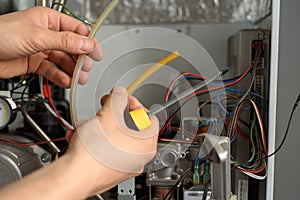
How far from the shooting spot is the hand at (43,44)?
701 mm

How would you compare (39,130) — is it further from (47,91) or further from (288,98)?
(288,98)

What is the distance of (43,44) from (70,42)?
72 mm

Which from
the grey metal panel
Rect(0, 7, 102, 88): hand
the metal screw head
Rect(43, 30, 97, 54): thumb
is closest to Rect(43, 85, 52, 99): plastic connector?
Rect(0, 7, 102, 88): hand

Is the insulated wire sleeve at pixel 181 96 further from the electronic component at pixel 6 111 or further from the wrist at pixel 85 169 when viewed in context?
the electronic component at pixel 6 111

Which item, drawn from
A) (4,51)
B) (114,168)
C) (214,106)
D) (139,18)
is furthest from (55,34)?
(139,18)

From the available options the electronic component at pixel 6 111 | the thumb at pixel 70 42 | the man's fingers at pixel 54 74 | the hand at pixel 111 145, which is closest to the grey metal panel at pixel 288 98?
the hand at pixel 111 145

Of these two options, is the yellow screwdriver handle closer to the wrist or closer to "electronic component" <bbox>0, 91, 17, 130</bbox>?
the wrist

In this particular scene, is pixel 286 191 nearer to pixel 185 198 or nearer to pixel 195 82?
pixel 185 198

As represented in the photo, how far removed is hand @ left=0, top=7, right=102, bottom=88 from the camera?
70 cm

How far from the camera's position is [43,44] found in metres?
0.72

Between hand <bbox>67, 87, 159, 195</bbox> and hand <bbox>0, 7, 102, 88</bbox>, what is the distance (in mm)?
164

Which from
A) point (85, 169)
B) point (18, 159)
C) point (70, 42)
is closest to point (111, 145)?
point (85, 169)

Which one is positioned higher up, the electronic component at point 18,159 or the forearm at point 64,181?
the forearm at point 64,181

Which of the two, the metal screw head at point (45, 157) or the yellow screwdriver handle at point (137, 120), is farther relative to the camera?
the metal screw head at point (45, 157)
